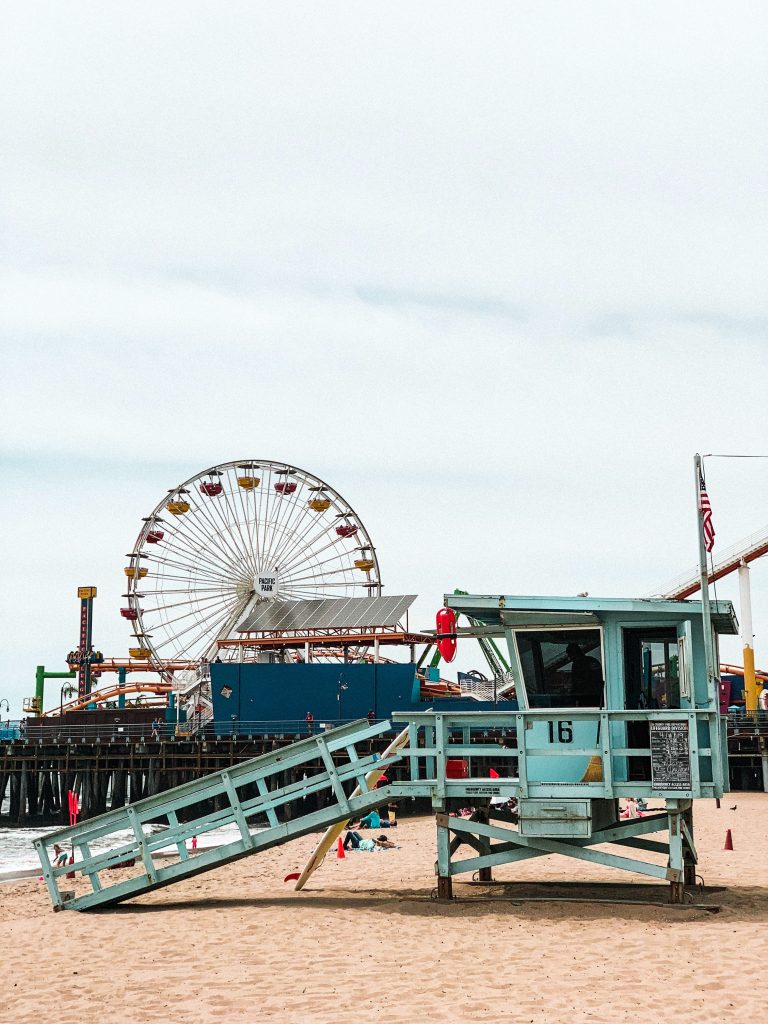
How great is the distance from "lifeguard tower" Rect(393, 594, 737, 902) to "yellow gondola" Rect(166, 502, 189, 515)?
180ft

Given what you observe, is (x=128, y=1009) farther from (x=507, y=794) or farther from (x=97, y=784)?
(x=97, y=784)

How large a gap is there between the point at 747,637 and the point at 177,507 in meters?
33.2

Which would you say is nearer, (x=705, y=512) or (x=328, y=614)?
(x=705, y=512)

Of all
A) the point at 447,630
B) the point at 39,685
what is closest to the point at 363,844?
the point at 447,630

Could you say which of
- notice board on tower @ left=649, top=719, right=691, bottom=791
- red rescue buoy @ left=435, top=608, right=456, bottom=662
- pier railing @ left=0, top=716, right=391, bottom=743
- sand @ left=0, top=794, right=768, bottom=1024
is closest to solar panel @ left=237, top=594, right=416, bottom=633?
pier railing @ left=0, top=716, right=391, bottom=743

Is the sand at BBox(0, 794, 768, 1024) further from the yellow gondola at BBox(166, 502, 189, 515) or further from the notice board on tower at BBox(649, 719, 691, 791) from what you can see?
the yellow gondola at BBox(166, 502, 189, 515)

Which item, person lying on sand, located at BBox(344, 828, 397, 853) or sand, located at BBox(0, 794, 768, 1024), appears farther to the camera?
person lying on sand, located at BBox(344, 828, 397, 853)

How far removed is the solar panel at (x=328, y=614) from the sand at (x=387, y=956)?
4168 centimetres

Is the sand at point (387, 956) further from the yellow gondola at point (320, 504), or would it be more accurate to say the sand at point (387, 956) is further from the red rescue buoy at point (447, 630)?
the yellow gondola at point (320, 504)

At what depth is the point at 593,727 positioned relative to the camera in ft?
48.9

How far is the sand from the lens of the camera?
10031 millimetres

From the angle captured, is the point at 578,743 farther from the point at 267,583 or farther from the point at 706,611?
the point at 267,583

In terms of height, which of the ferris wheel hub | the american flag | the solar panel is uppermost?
the ferris wheel hub

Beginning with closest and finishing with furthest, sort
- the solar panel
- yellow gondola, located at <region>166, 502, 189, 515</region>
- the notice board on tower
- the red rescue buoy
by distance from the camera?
1. the notice board on tower
2. the red rescue buoy
3. the solar panel
4. yellow gondola, located at <region>166, 502, 189, 515</region>
